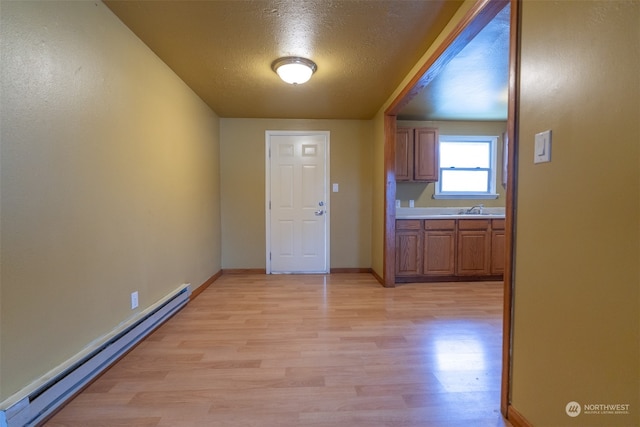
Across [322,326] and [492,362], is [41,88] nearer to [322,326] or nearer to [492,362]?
[322,326]

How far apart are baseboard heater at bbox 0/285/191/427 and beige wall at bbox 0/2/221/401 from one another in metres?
0.07

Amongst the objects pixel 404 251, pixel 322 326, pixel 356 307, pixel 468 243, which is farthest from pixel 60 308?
pixel 468 243

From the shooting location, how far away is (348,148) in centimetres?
404

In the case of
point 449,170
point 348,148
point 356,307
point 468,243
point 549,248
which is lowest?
point 356,307

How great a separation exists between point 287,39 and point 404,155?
7.55 ft

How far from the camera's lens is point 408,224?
349cm

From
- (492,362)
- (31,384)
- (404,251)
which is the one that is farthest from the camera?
(404,251)

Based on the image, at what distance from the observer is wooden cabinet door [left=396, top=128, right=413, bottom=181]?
379 centimetres

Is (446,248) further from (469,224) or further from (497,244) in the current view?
(497,244)

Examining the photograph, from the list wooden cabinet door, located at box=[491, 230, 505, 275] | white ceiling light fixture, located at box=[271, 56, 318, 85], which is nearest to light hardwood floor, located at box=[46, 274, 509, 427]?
wooden cabinet door, located at box=[491, 230, 505, 275]

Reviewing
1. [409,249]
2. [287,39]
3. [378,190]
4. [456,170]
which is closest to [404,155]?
[378,190]

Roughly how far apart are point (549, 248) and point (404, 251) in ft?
8.10

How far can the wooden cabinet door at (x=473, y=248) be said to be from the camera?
3.52m

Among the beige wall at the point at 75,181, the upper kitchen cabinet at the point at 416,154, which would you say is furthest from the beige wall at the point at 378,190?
the beige wall at the point at 75,181
